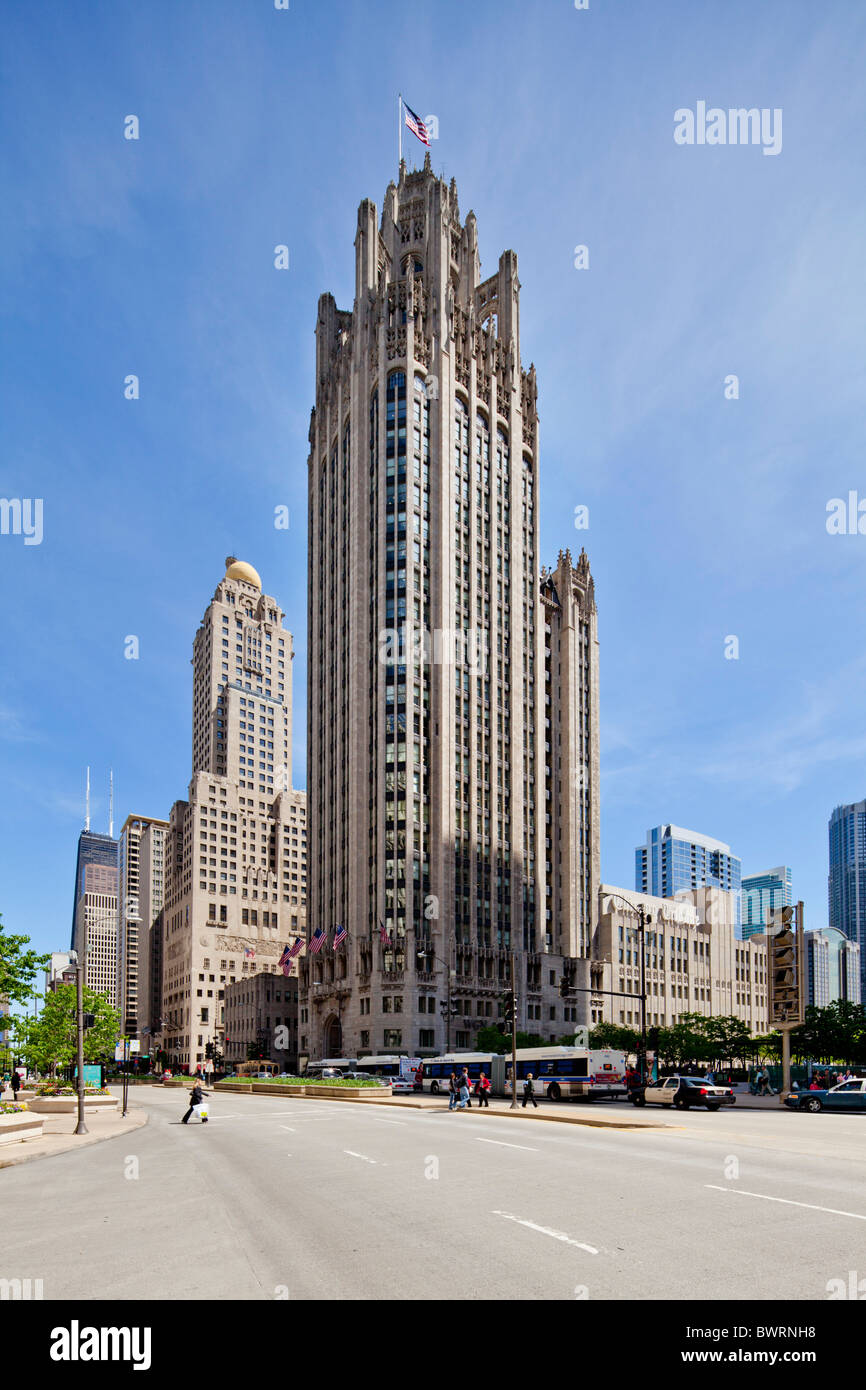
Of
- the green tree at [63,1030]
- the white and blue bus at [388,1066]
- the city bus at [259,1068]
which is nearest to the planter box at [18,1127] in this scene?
the green tree at [63,1030]

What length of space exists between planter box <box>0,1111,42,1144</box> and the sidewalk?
20 cm

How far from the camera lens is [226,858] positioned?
602 ft

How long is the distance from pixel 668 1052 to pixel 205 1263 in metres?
95.8

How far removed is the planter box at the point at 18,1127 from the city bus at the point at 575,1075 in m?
28.6

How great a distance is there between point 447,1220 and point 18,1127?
950 inches

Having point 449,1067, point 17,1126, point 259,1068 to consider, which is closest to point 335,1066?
point 449,1067

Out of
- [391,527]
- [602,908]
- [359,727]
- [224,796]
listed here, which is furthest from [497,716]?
[224,796]

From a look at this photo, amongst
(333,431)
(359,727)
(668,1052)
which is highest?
(333,431)

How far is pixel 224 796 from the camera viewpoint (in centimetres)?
18512

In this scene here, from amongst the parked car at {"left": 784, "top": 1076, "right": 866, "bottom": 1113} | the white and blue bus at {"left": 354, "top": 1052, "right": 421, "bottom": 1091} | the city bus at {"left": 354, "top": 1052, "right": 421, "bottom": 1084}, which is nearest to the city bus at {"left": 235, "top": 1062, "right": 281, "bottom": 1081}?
the white and blue bus at {"left": 354, "top": 1052, "right": 421, "bottom": 1091}

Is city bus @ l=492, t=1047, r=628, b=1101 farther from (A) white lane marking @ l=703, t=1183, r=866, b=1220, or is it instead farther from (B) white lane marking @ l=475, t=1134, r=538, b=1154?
(A) white lane marking @ l=703, t=1183, r=866, b=1220

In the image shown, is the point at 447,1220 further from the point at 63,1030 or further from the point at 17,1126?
the point at 63,1030

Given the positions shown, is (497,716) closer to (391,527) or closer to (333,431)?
(391,527)

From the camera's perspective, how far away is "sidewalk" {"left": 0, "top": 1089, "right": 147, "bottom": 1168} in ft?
87.8
